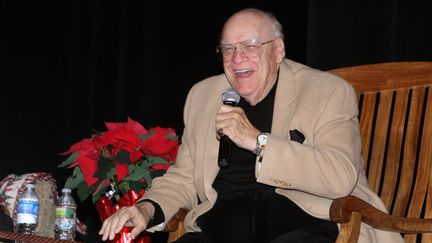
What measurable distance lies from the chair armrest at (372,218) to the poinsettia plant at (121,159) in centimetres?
82

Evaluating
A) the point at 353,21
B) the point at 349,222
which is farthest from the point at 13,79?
the point at 349,222

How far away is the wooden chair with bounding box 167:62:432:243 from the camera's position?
2367 mm

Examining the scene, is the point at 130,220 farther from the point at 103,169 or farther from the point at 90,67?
the point at 90,67

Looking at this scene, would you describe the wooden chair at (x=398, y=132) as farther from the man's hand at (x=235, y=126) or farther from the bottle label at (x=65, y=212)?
the bottle label at (x=65, y=212)

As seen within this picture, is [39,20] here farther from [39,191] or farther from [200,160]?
[200,160]

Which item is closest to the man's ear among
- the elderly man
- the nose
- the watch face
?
the elderly man

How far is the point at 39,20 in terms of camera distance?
4.13 metres

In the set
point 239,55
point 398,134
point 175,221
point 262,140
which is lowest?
point 175,221

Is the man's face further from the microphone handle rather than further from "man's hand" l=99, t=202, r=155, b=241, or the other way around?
"man's hand" l=99, t=202, r=155, b=241

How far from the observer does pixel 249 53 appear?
2328 millimetres

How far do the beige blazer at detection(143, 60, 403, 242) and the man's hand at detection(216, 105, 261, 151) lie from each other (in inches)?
2.3

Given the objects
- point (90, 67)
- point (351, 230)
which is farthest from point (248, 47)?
point (90, 67)

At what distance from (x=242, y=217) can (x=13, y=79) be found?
2164 millimetres

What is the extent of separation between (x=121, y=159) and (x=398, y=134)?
85 cm
